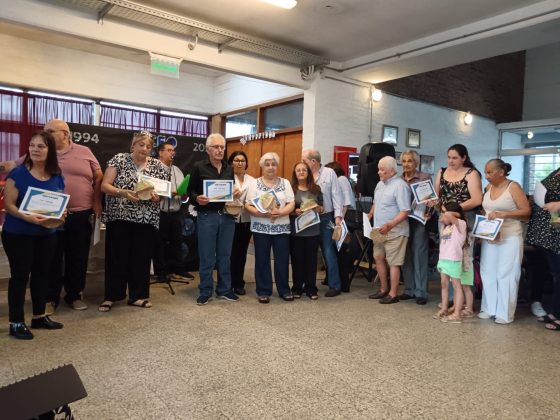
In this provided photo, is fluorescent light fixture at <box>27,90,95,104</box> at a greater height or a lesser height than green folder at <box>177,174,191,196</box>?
greater

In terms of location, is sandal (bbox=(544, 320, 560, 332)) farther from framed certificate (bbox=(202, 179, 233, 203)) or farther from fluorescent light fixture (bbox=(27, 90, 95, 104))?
fluorescent light fixture (bbox=(27, 90, 95, 104))

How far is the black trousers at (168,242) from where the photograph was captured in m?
4.64

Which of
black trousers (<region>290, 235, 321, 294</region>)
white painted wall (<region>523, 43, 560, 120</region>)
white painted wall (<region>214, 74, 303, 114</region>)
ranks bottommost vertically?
black trousers (<region>290, 235, 321, 294</region>)

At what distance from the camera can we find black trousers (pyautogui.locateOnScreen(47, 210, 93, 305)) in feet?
11.2

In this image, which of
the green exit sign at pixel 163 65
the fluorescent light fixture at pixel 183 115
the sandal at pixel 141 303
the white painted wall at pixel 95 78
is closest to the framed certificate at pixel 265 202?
the sandal at pixel 141 303

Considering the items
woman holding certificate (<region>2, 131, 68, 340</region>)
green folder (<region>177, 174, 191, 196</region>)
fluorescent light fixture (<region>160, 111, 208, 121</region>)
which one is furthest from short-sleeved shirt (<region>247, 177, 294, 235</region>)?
fluorescent light fixture (<region>160, 111, 208, 121</region>)

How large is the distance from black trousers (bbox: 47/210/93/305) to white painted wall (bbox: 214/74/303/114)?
13.7 feet

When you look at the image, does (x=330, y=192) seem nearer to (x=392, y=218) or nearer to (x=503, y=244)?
(x=392, y=218)

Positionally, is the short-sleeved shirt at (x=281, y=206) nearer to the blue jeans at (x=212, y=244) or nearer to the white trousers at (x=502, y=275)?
the blue jeans at (x=212, y=244)

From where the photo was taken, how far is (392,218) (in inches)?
157

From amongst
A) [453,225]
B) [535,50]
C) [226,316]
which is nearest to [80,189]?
[226,316]

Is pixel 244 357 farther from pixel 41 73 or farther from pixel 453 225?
pixel 41 73

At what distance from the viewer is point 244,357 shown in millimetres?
2633

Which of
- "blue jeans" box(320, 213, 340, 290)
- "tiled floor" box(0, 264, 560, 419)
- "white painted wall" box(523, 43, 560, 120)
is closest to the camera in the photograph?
"tiled floor" box(0, 264, 560, 419)
